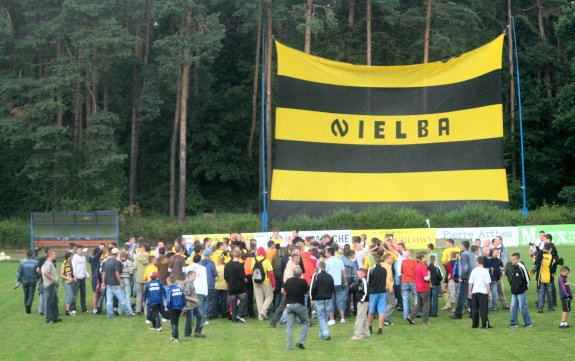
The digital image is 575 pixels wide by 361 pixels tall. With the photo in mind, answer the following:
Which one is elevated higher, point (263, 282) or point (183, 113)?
point (183, 113)

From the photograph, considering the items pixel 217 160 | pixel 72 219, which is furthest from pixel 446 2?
pixel 72 219

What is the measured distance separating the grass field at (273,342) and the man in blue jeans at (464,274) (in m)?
0.27

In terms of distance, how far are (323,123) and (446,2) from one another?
16738 mm

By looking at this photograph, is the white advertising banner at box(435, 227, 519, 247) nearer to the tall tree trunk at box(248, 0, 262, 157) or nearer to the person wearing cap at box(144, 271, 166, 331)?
the tall tree trunk at box(248, 0, 262, 157)

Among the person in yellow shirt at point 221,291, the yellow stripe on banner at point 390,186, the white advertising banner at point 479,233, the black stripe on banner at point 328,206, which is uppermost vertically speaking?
the yellow stripe on banner at point 390,186

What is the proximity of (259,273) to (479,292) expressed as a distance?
4.76m

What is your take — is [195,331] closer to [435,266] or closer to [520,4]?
[435,266]

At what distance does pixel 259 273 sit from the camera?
1841 cm

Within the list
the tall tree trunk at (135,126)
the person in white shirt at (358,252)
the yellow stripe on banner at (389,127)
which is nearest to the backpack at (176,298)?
the person in white shirt at (358,252)

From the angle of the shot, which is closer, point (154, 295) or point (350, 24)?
point (154, 295)

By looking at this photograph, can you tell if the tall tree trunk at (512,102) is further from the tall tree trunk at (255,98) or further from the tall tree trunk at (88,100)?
the tall tree trunk at (88,100)

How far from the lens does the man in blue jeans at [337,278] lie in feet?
57.5

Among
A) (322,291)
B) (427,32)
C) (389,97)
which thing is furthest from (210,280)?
(427,32)

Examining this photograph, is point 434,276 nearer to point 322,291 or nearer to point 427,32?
point 322,291
